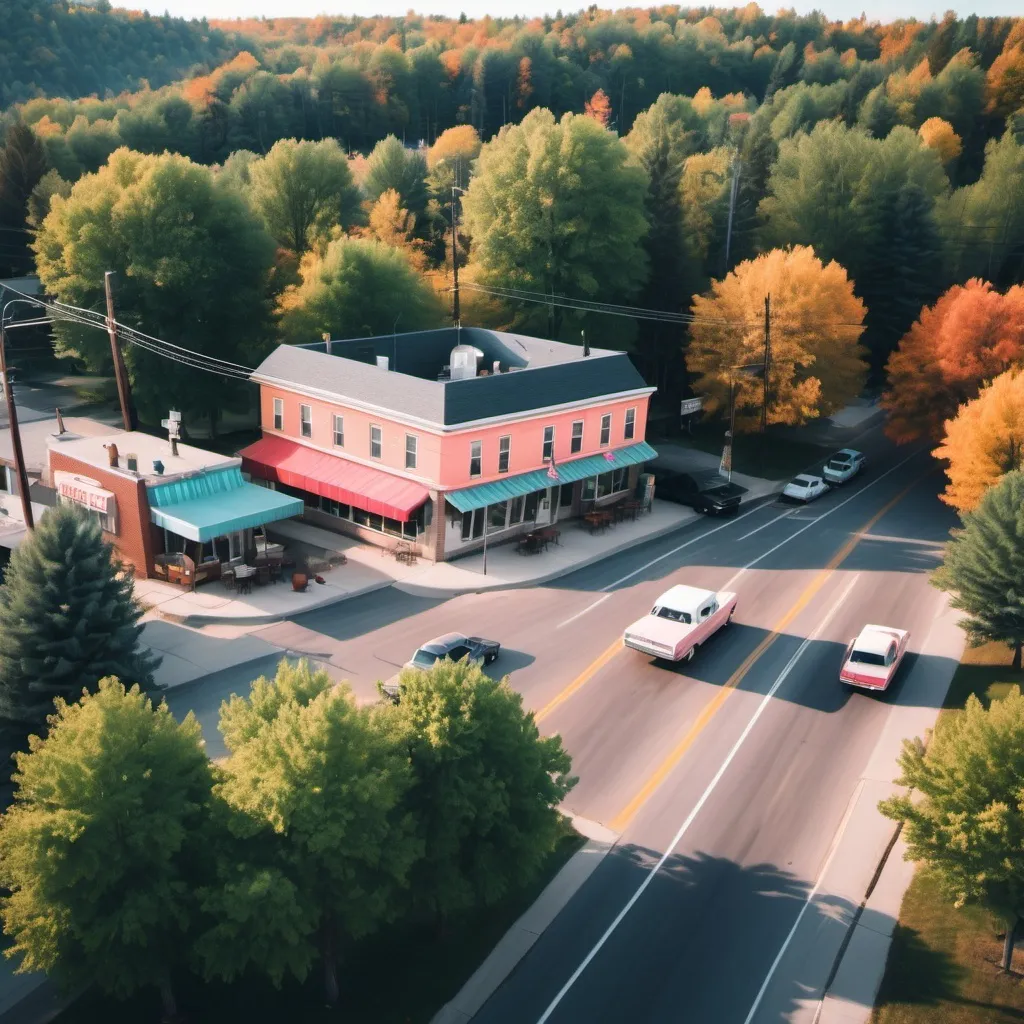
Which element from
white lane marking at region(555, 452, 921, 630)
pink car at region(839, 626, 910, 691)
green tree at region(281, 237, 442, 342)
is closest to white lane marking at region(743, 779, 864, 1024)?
pink car at region(839, 626, 910, 691)

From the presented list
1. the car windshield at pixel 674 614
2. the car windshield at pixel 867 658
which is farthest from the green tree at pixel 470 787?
the car windshield at pixel 867 658

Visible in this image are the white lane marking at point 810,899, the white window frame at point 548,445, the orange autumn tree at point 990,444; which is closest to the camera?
the white lane marking at point 810,899

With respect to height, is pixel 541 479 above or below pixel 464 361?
below

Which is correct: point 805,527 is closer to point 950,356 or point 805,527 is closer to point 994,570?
point 950,356

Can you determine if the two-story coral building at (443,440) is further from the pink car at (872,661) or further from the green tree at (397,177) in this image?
the green tree at (397,177)

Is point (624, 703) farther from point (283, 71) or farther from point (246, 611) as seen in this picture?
point (283, 71)

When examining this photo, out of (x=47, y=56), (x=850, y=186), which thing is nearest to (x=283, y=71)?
(x=47, y=56)

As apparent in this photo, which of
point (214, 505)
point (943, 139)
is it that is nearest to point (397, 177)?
point (214, 505)
